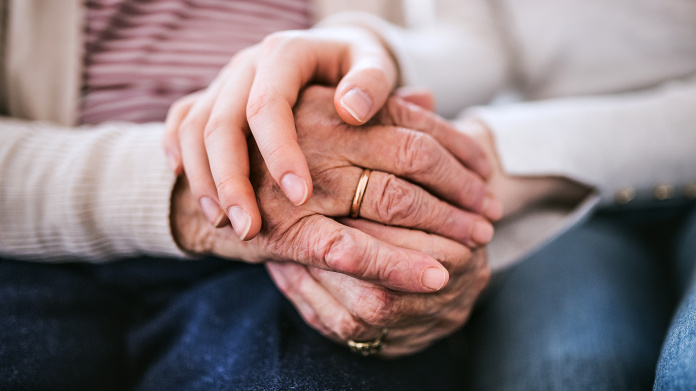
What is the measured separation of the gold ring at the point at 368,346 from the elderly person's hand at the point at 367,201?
0.33 feet

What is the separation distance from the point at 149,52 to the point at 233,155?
45 cm

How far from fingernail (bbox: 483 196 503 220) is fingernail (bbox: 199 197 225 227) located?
37 cm

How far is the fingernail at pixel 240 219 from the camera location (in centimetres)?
44

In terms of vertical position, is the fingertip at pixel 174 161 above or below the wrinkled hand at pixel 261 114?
below

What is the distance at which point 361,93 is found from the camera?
476mm

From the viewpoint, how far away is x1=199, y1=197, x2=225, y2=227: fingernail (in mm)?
495

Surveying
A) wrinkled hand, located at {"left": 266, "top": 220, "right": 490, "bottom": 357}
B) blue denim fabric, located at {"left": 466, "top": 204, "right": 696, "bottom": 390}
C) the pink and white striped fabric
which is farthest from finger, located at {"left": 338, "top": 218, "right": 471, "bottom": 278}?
the pink and white striped fabric

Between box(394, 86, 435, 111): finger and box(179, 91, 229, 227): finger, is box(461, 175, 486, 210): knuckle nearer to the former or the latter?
box(394, 86, 435, 111): finger

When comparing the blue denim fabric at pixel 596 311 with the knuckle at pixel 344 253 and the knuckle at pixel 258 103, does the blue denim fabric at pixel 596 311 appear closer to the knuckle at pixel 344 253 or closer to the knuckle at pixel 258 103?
the knuckle at pixel 344 253

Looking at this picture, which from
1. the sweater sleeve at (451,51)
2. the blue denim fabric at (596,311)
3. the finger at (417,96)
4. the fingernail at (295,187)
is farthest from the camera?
the sweater sleeve at (451,51)

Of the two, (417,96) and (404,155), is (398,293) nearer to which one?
(404,155)

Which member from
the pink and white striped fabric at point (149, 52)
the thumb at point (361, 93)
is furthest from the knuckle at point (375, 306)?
the pink and white striped fabric at point (149, 52)

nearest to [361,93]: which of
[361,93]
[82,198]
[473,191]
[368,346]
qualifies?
[361,93]

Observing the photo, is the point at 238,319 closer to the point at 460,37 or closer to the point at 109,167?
the point at 109,167
